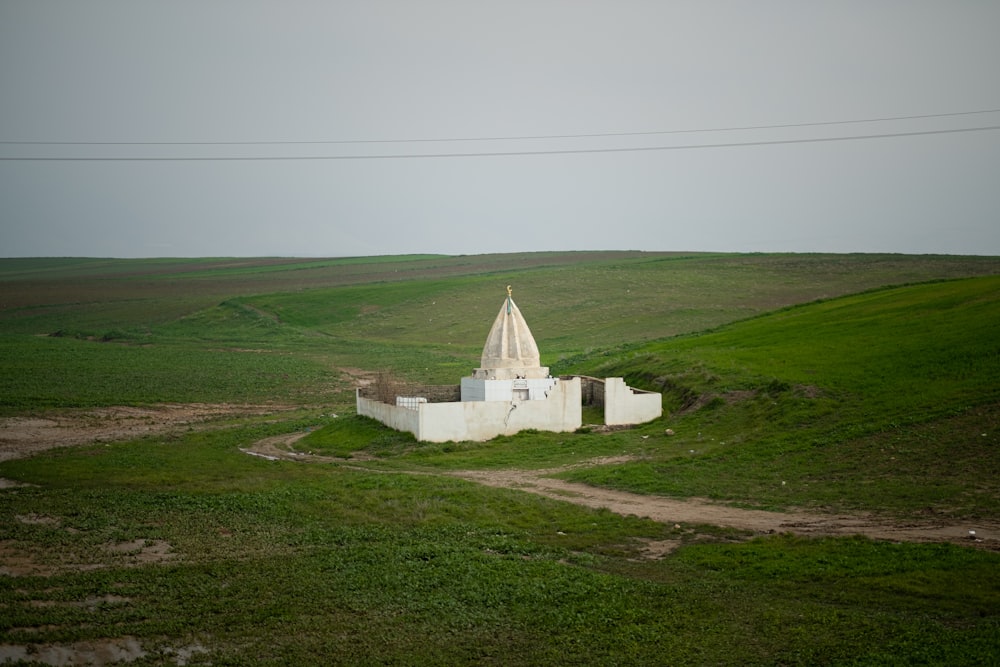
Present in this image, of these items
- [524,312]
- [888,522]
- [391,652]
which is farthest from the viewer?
[524,312]

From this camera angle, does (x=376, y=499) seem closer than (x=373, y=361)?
Yes

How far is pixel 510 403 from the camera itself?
41188mm

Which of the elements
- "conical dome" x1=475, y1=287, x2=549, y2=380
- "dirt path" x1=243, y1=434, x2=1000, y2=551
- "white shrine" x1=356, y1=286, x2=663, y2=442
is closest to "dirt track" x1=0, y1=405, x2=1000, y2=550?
"dirt path" x1=243, y1=434, x2=1000, y2=551

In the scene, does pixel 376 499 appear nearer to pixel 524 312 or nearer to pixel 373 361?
pixel 373 361

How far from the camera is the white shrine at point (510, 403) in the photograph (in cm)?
4050

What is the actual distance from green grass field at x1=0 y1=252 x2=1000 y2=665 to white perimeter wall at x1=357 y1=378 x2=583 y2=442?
2.68 feet

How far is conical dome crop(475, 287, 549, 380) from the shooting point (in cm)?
4288

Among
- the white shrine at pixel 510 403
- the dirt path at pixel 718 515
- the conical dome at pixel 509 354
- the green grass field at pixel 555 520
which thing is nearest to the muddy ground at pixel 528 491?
the dirt path at pixel 718 515

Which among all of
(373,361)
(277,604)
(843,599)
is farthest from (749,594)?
(373,361)

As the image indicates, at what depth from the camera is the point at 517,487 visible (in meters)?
31.9

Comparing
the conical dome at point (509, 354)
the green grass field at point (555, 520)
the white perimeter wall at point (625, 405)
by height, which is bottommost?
the green grass field at point (555, 520)

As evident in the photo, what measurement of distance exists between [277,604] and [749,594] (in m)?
8.89

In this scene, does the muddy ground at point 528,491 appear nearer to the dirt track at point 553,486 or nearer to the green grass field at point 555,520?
the dirt track at point 553,486

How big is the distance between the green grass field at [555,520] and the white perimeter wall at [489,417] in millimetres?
817
